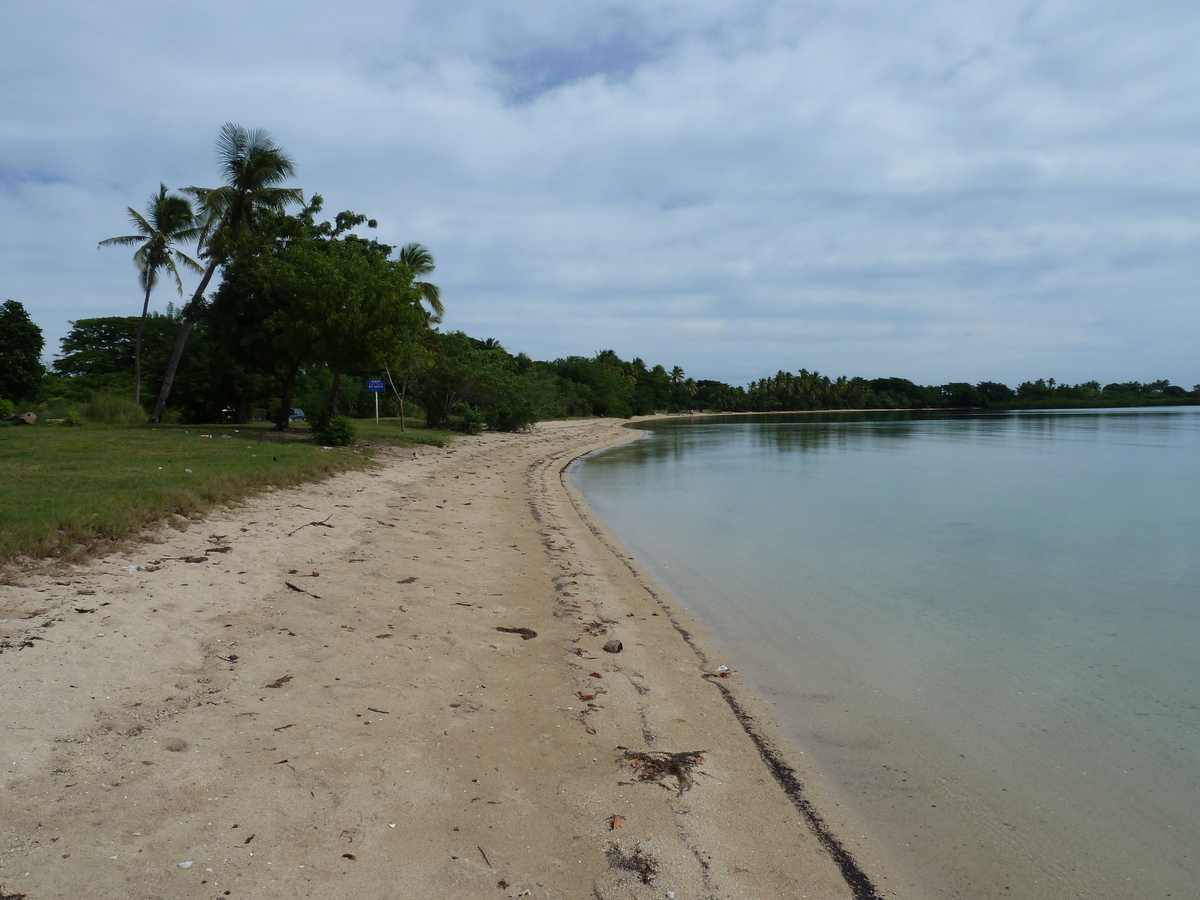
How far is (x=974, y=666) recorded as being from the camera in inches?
270

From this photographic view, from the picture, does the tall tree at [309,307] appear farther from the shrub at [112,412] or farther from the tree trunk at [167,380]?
the shrub at [112,412]

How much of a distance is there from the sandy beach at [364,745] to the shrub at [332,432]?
505 inches

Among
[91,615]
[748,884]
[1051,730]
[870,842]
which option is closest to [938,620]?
[1051,730]

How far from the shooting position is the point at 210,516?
8.98 m

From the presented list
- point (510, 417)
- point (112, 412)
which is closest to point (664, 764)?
point (112, 412)

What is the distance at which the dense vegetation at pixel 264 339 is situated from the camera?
70.6 feet

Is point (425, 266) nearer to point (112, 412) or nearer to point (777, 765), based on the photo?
point (112, 412)

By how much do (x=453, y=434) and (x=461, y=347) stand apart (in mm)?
5557

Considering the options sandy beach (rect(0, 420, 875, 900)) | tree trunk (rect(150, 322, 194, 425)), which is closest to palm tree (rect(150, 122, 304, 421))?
tree trunk (rect(150, 322, 194, 425))

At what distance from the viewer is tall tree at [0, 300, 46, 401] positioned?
32.5 m

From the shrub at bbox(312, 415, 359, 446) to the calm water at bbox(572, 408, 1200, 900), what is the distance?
8.22m

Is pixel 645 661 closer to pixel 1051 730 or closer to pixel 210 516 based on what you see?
pixel 1051 730

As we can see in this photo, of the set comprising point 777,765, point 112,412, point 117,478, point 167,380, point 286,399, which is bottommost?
point 777,765

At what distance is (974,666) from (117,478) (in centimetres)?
1015
